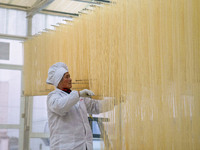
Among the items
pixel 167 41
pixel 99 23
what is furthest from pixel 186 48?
pixel 99 23

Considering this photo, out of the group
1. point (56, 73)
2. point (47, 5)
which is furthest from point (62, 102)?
point (47, 5)

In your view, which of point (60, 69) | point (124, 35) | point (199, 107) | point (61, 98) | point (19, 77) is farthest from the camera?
point (19, 77)

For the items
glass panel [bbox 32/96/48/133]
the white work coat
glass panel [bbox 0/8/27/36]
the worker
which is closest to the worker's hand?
the worker

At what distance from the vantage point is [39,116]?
219 inches

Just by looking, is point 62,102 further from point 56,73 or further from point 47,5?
point 47,5

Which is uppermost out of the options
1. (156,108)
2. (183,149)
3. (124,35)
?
(124,35)

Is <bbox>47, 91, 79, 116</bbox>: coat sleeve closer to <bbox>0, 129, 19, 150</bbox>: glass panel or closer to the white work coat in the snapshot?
the white work coat

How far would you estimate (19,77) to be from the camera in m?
5.62

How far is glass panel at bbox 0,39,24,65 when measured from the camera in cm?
554

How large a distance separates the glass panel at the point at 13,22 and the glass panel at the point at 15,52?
0.16 m

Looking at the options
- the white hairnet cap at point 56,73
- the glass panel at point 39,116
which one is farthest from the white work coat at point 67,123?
the glass panel at point 39,116

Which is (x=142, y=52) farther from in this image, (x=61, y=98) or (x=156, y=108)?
(x=61, y=98)

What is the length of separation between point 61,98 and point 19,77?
9.55 ft

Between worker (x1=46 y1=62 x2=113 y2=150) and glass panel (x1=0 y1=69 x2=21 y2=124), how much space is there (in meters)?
2.57
